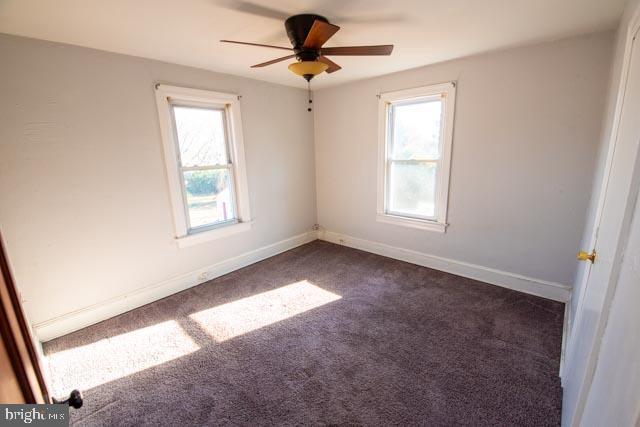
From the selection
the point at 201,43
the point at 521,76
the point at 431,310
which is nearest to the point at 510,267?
the point at 431,310

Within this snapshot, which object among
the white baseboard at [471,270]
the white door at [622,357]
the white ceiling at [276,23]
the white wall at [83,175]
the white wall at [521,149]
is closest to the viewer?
the white door at [622,357]

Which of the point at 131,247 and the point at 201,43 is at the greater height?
the point at 201,43

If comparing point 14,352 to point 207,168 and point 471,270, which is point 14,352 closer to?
point 207,168

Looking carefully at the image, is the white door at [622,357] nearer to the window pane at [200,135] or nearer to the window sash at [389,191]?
the window sash at [389,191]

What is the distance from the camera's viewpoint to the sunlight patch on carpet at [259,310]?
2398 millimetres

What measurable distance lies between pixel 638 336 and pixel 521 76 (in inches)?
105

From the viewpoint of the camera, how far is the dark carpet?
1617 millimetres

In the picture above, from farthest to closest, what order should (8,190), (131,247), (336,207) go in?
(336,207), (131,247), (8,190)

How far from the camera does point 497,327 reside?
229 cm

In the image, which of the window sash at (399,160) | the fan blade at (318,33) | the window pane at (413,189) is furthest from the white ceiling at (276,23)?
the window pane at (413,189)

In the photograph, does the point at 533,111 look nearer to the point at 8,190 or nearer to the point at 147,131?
the point at 147,131

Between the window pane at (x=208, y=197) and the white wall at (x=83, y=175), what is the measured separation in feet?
0.95

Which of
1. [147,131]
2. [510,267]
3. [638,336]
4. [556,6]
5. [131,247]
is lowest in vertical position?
[510,267]
